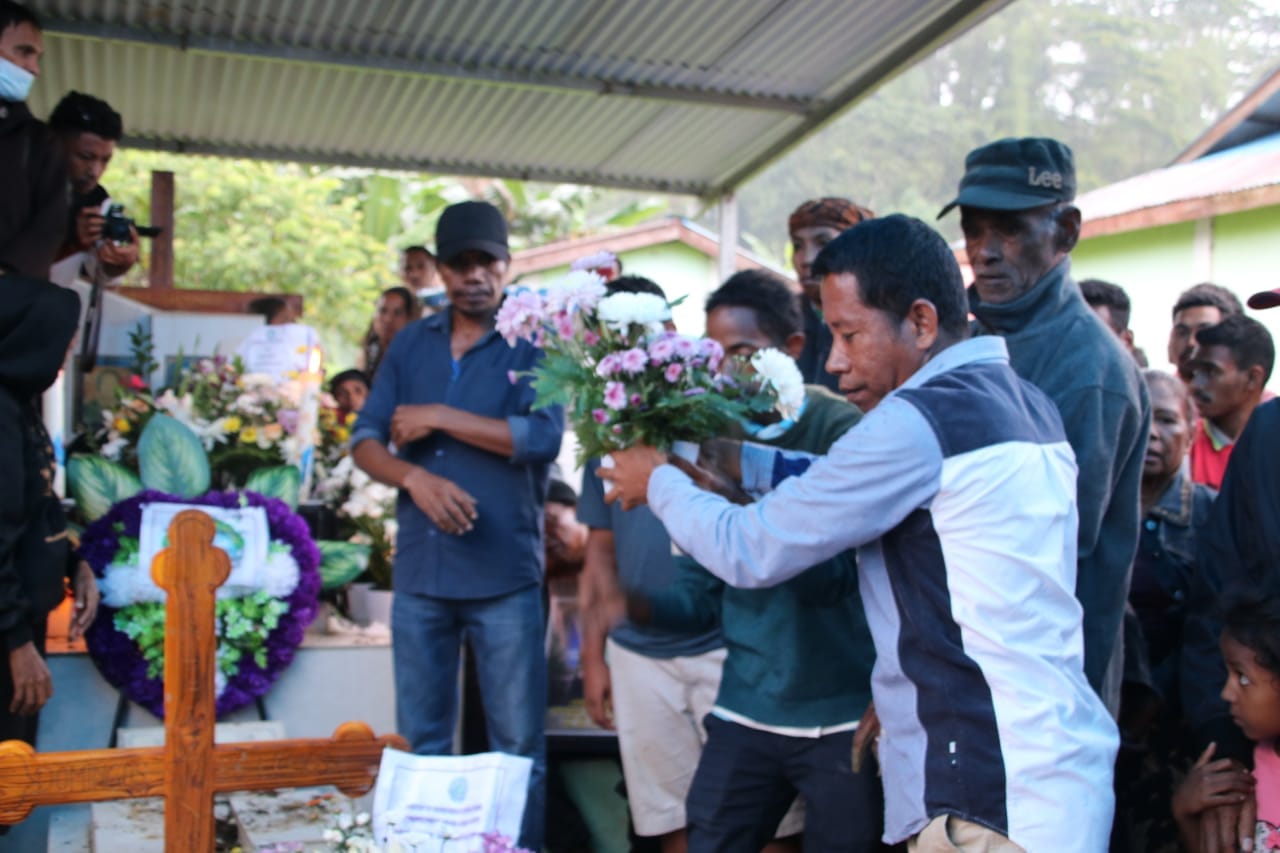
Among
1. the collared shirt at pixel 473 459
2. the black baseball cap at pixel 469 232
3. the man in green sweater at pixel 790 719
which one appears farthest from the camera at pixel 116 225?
the man in green sweater at pixel 790 719

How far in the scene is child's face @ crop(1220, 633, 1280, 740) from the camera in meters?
3.03

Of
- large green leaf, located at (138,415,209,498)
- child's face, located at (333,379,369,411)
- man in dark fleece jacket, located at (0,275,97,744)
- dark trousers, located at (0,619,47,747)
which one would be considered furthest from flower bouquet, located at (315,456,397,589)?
child's face, located at (333,379,369,411)

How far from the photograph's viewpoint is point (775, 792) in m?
3.26

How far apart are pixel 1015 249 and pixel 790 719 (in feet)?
4.31

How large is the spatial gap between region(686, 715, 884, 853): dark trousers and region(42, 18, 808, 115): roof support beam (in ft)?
12.1

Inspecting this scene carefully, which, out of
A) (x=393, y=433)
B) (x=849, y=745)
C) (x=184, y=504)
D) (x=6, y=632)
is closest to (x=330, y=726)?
(x=184, y=504)

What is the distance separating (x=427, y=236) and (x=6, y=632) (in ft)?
63.1

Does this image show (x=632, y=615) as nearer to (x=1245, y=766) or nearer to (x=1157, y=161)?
(x=1245, y=766)

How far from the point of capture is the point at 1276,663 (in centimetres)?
300

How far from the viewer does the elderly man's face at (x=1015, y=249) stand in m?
3.29

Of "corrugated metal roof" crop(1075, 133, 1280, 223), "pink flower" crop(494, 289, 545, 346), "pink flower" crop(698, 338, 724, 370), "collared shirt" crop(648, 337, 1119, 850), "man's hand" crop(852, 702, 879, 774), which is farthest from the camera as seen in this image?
"corrugated metal roof" crop(1075, 133, 1280, 223)

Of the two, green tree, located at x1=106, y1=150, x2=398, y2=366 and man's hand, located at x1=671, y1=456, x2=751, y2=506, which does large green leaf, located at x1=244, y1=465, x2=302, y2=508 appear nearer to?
man's hand, located at x1=671, y1=456, x2=751, y2=506

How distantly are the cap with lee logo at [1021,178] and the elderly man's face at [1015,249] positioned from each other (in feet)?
0.14

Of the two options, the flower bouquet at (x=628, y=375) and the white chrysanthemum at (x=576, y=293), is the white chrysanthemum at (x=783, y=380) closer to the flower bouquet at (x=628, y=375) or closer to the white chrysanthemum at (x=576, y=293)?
the flower bouquet at (x=628, y=375)
